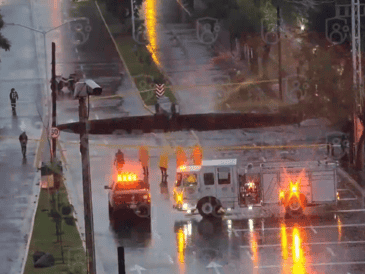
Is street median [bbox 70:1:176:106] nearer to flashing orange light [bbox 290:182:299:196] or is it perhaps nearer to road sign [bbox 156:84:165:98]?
road sign [bbox 156:84:165:98]

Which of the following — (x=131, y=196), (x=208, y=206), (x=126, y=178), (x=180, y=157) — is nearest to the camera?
(x=131, y=196)

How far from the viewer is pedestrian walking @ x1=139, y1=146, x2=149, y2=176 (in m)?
58.1

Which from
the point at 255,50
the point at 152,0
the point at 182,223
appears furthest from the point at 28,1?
the point at 182,223

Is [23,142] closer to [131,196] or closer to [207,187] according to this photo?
[131,196]

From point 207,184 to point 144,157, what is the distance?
13239mm

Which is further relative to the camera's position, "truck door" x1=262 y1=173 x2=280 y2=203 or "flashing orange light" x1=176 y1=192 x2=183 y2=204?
"flashing orange light" x1=176 y1=192 x2=183 y2=204

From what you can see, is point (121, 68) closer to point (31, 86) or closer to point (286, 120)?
point (31, 86)

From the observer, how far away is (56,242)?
151ft

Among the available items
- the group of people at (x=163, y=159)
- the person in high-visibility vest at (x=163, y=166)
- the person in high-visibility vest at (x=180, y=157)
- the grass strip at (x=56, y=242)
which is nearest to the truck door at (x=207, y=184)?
the group of people at (x=163, y=159)

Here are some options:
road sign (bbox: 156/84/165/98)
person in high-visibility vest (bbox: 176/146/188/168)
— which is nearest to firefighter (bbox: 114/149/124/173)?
person in high-visibility vest (bbox: 176/146/188/168)

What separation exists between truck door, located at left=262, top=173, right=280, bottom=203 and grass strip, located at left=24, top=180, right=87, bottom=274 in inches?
331

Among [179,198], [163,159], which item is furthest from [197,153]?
[179,198]

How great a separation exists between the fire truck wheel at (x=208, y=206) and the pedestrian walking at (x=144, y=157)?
810 centimetres

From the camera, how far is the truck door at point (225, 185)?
4912 centimetres
